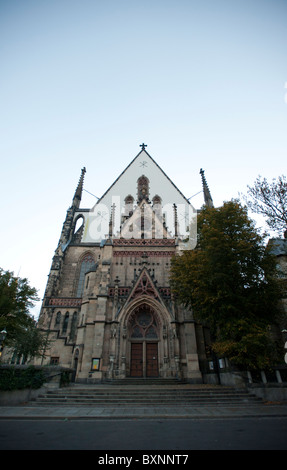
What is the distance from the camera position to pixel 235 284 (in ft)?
47.1

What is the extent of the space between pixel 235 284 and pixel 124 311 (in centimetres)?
937

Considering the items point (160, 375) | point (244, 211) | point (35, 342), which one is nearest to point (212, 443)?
point (244, 211)

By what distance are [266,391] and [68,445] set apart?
1040 centimetres

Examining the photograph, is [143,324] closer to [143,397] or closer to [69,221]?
[143,397]

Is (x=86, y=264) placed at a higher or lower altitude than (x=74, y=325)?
higher

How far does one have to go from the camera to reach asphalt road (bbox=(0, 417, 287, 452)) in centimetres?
446

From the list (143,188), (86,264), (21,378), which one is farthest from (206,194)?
(21,378)

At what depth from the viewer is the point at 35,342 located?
1788 centimetres

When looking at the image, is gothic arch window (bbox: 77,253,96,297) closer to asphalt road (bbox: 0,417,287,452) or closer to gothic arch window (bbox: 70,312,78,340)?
gothic arch window (bbox: 70,312,78,340)

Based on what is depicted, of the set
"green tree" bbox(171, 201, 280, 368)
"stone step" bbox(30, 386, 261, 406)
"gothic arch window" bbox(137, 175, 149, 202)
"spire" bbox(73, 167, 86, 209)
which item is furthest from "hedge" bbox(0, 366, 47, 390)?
"spire" bbox(73, 167, 86, 209)

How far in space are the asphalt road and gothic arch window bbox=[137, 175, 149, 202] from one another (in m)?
26.7

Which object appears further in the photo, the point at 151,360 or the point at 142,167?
the point at 142,167

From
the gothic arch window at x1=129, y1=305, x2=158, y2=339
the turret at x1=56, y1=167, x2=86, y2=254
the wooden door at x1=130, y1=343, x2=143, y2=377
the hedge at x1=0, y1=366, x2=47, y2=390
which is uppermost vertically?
the turret at x1=56, y1=167, x2=86, y2=254

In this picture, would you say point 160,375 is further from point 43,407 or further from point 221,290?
point 43,407
